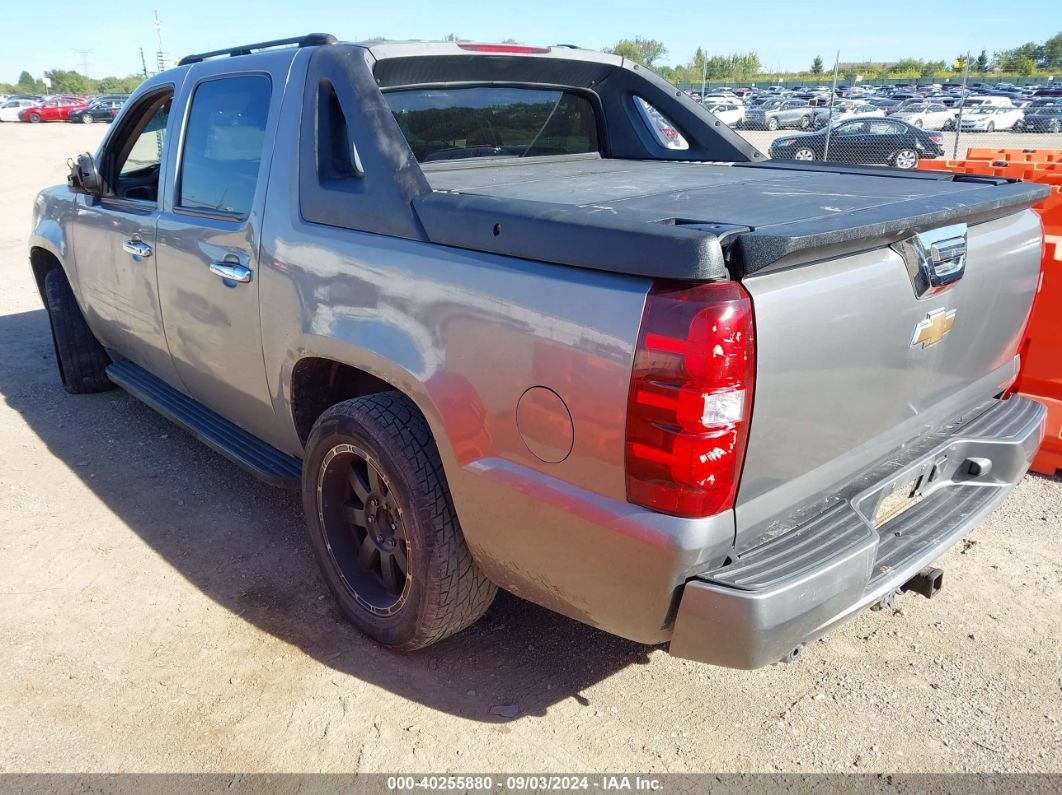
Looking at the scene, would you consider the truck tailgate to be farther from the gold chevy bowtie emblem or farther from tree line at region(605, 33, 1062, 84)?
tree line at region(605, 33, 1062, 84)

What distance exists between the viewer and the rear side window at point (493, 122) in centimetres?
339

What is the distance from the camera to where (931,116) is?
37.9 metres

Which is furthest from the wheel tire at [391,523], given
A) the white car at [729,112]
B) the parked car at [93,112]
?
the parked car at [93,112]

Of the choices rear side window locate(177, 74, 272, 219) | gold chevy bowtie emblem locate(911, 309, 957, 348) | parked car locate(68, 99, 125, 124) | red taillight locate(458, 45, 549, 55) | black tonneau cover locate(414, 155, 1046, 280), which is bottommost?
gold chevy bowtie emblem locate(911, 309, 957, 348)

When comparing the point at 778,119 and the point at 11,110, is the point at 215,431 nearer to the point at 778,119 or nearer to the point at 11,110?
the point at 778,119

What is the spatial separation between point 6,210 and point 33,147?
50.7ft

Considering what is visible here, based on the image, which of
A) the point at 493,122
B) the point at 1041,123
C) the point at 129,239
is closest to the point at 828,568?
→ the point at 493,122

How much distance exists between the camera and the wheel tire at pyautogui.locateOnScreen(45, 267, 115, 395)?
5.34 m

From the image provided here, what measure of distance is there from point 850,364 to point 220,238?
7.84ft

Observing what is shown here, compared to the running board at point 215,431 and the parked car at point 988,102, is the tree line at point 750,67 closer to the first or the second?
the parked car at point 988,102

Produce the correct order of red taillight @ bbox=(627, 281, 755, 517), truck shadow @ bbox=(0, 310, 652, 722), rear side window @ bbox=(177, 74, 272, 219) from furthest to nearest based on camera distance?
1. rear side window @ bbox=(177, 74, 272, 219)
2. truck shadow @ bbox=(0, 310, 652, 722)
3. red taillight @ bbox=(627, 281, 755, 517)

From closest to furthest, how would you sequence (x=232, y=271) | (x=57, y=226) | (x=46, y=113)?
(x=232, y=271)
(x=57, y=226)
(x=46, y=113)

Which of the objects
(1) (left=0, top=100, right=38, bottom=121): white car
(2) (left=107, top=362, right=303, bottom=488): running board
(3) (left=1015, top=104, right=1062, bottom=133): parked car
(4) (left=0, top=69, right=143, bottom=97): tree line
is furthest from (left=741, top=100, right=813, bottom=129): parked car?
(4) (left=0, top=69, right=143, bottom=97): tree line

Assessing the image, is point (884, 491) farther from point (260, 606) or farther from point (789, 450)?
point (260, 606)
